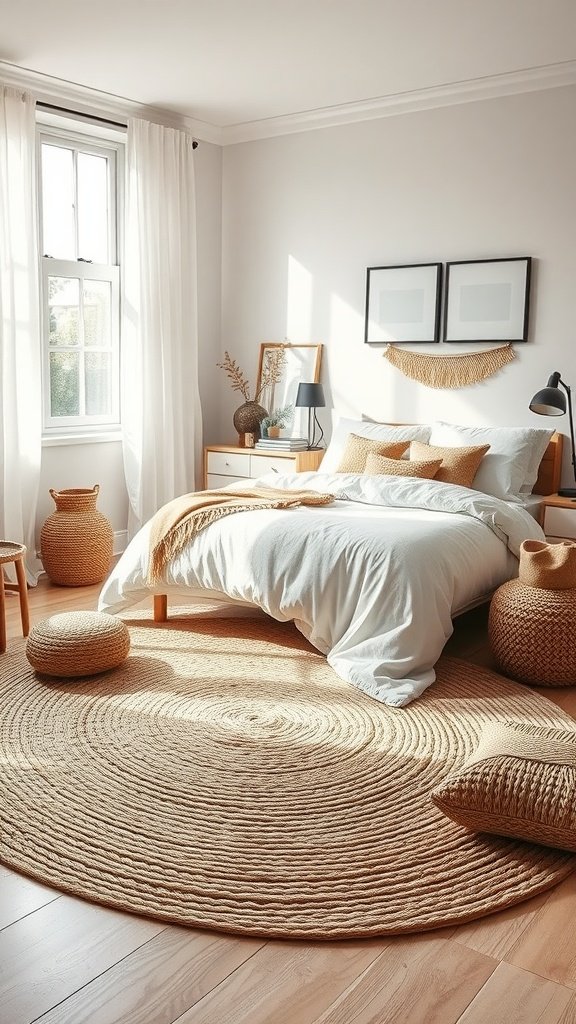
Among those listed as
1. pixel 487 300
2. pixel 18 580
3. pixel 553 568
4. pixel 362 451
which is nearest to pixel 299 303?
pixel 487 300

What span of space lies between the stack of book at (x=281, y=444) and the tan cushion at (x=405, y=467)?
40.7 inches

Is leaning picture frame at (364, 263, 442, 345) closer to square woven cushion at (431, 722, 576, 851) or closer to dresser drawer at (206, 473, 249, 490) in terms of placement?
dresser drawer at (206, 473, 249, 490)

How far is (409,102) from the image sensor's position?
5070 millimetres

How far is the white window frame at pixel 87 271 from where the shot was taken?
5090 millimetres

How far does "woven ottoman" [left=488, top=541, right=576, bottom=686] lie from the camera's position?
10.9 feet

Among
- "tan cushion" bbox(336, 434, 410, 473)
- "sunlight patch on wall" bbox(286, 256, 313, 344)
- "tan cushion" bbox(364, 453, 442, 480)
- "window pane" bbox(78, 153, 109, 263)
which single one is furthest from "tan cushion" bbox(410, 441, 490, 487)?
"window pane" bbox(78, 153, 109, 263)

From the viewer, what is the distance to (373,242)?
537 centimetres

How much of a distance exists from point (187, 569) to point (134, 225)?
245cm

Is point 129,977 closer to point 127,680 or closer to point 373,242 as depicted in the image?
point 127,680

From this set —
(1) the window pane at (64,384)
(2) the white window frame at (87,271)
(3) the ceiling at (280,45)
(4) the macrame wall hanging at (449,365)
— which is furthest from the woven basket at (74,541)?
(3) the ceiling at (280,45)

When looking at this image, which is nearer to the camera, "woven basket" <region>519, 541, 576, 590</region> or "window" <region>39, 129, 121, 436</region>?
"woven basket" <region>519, 541, 576, 590</region>

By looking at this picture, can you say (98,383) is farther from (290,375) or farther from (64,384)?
(290,375)

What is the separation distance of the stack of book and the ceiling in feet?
6.37

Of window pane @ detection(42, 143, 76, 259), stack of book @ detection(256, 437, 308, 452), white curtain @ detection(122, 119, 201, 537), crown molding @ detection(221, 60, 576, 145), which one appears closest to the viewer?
crown molding @ detection(221, 60, 576, 145)
